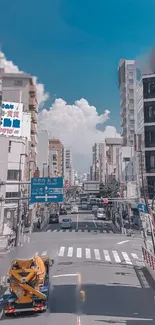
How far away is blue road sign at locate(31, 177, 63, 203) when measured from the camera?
23.4m

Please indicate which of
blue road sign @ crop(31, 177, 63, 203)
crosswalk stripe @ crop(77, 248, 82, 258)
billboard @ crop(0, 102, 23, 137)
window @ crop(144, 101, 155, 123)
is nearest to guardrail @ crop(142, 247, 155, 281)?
blue road sign @ crop(31, 177, 63, 203)

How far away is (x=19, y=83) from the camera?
7369cm

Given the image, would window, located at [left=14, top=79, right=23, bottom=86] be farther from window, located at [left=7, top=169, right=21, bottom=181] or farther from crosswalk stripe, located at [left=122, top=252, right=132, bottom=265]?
crosswalk stripe, located at [left=122, top=252, right=132, bottom=265]

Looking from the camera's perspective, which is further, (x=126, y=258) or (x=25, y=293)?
(x=126, y=258)

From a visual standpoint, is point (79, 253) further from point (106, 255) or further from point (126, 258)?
point (126, 258)

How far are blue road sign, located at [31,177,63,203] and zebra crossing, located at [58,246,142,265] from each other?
650 cm

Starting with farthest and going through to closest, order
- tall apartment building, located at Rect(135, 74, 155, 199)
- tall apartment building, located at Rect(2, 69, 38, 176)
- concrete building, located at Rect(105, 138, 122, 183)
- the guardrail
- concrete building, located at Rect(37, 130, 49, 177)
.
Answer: concrete building, located at Rect(105, 138, 122, 183) → concrete building, located at Rect(37, 130, 49, 177) → tall apartment building, located at Rect(2, 69, 38, 176) → tall apartment building, located at Rect(135, 74, 155, 199) → the guardrail

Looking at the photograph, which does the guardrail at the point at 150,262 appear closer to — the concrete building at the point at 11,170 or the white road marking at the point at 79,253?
the white road marking at the point at 79,253

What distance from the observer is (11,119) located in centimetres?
4762

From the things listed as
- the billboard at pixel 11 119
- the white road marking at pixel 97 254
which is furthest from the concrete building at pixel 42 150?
the white road marking at pixel 97 254

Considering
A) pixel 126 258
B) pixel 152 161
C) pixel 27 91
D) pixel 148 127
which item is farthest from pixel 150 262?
pixel 27 91

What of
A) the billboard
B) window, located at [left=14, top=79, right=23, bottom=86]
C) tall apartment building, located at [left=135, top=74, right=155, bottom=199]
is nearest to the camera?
the billboard

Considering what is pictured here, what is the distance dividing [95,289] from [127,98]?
6974 cm

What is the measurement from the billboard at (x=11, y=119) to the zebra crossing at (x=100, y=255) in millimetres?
21586
